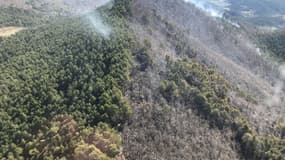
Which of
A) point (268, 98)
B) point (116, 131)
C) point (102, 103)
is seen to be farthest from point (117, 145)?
point (268, 98)

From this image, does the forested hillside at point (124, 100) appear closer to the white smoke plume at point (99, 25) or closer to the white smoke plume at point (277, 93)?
the white smoke plume at point (99, 25)

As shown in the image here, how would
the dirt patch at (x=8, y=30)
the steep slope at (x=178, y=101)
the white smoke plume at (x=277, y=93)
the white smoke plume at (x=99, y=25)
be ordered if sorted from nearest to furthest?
the steep slope at (x=178, y=101) < the white smoke plume at (x=99, y=25) < the white smoke plume at (x=277, y=93) < the dirt patch at (x=8, y=30)

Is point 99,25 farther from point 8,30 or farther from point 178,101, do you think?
point 8,30

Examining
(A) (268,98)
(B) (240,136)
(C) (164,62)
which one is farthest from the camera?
(A) (268,98)

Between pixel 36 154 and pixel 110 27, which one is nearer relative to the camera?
pixel 36 154

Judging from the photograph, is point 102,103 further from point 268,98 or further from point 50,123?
point 268,98

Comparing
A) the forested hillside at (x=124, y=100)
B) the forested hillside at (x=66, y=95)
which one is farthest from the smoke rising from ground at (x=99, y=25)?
the forested hillside at (x=66, y=95)

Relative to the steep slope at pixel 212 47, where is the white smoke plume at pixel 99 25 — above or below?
above

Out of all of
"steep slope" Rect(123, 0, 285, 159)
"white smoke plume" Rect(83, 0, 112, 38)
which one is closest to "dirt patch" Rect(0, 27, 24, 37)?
"white smoke plume" Rect(83, 0, 112, 38)

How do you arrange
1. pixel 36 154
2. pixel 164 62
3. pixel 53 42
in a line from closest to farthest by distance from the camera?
1. pixel 36 154
2. pixel 164 62
3. pixel 53 42
